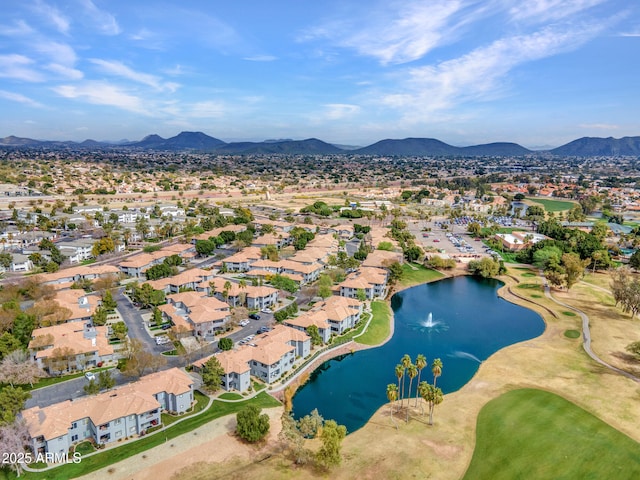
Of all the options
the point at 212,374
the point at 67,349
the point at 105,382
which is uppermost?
the point at 67,349

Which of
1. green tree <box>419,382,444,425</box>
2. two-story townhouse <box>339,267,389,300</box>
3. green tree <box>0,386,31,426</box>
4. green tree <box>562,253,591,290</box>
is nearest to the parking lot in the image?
green tree <box>562,253,591,290</box>

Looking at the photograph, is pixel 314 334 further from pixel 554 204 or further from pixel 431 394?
pixel 554 204

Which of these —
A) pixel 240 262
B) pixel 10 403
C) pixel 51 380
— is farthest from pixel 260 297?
pixel 10 403

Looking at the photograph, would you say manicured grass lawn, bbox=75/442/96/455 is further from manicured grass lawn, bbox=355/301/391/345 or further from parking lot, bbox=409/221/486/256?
parking lot, bbox=409/221/486/256

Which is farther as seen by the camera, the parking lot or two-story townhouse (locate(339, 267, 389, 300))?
the parking lot

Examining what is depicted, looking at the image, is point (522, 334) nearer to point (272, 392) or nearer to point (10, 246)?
point (272, 392)

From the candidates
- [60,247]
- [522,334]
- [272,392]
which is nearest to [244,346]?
[272,392]

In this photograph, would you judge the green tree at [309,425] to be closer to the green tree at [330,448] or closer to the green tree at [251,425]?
the green tree at [330,448]
